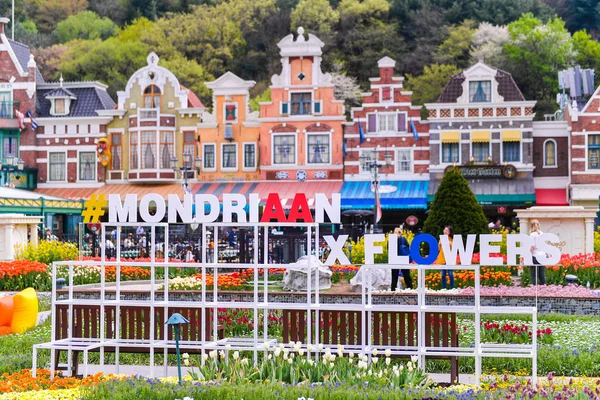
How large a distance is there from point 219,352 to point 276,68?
199 feet

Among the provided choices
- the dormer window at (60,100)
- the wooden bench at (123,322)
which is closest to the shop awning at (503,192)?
the dormer window at (60,100)

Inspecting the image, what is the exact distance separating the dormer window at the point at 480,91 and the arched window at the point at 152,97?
16.7 metres

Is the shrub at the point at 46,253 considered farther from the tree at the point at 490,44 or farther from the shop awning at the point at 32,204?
the tree at the point at 490,44

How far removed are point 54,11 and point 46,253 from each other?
62.0 metres

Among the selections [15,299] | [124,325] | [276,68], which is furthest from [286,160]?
[124,325]

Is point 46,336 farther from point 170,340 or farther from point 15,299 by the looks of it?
point 170,340

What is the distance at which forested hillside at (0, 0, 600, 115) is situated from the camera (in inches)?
2527

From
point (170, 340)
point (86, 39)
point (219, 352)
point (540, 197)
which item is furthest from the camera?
point (86, 39)

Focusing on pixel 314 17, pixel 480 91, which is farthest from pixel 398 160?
pixel 314 17

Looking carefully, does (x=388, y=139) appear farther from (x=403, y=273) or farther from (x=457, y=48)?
(x=403, y=273)

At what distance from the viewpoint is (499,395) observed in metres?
10.1

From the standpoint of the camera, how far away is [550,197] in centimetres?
4534

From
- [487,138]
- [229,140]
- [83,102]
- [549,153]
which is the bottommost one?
[549,153]

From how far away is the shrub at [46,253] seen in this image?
29.4 meters
